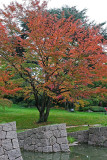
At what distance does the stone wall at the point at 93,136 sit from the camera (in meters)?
9.45

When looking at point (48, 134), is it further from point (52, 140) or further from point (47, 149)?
point (47, 149)

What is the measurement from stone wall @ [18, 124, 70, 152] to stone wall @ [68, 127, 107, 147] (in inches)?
79.0

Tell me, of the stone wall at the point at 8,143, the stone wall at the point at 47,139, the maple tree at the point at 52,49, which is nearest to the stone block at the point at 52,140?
the stone wall at the point at 47,139

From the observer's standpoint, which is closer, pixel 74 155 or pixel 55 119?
pixel 74 155

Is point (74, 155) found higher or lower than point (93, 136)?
lower

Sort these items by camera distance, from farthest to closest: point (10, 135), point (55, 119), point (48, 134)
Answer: point (55, 119)
point (48, 134)
point (10, 135)

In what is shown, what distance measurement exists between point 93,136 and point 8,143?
15.7ft

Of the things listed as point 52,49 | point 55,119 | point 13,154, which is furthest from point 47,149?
point 55,119

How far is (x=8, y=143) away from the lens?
6008 mm

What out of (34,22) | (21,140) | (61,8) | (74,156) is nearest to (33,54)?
(34,22)

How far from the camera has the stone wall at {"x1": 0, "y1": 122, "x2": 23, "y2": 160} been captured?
5912 mm

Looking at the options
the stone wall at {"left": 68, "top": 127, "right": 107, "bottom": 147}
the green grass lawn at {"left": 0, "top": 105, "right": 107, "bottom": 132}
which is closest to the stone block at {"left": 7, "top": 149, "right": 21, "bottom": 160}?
the stone wall at {"left": 68, "top": 127, "right": 107, "bottom": 147}

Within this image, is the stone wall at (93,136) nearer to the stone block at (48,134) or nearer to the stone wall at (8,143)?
the stone block at (48,134)

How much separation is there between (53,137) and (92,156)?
1.48 m
